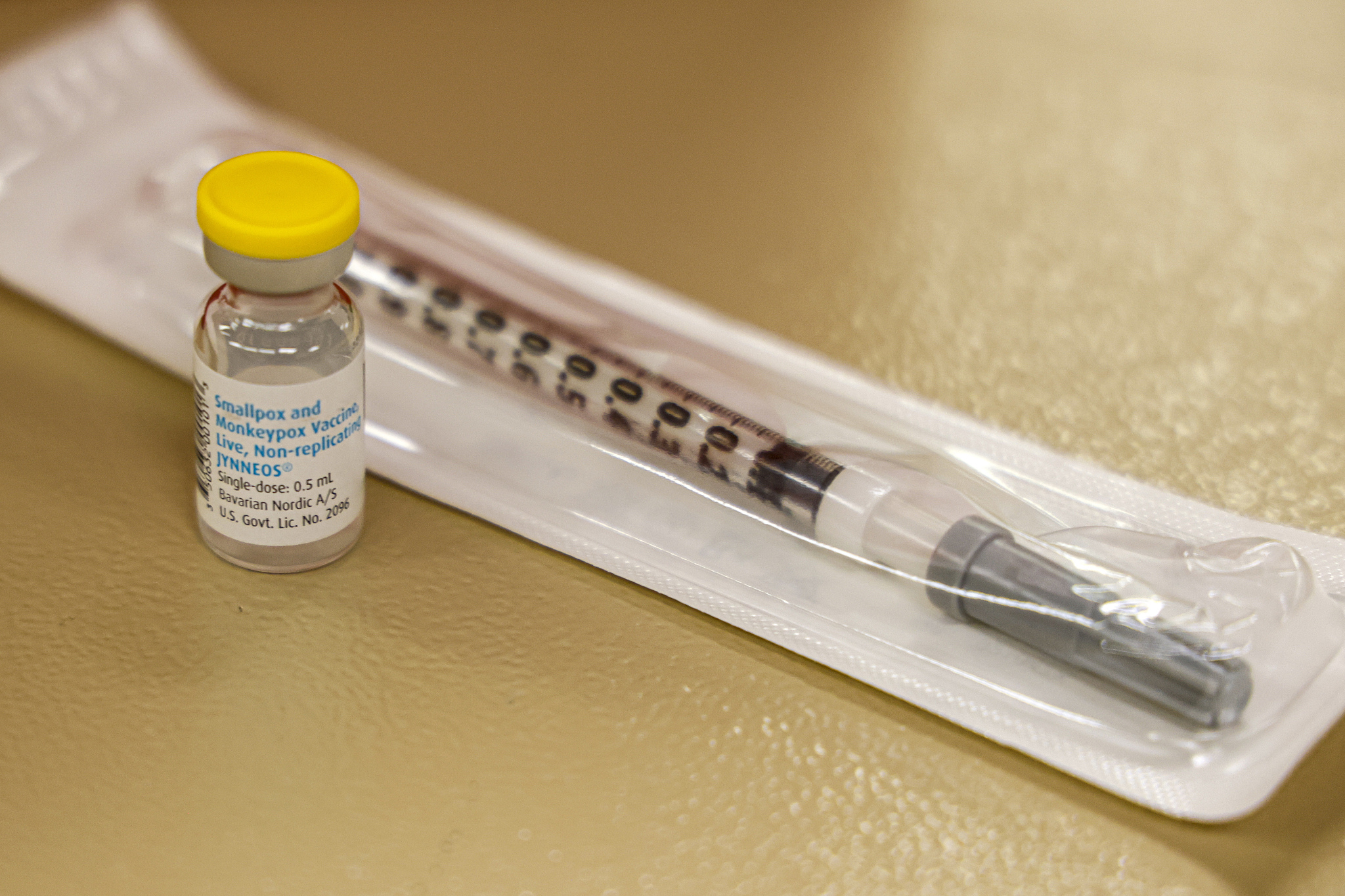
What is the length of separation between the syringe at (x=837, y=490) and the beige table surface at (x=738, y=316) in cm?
5

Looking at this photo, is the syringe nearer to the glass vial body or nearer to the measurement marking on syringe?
the measurement marking on syringe

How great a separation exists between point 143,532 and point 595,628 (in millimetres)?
201

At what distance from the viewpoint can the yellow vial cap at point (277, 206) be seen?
455 mm

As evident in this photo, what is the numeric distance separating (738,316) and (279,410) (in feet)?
Result: 1.01

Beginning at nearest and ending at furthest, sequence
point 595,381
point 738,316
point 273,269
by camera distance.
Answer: point 273,269
point 595,381
point 738,316

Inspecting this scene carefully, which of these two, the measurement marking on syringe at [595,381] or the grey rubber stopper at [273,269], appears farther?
the measurement marking on syringe at [595,381]

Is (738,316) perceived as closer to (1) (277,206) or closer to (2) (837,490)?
(2) (837,490)

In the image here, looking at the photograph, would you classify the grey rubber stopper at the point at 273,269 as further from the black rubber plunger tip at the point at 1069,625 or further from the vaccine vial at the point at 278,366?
the black rubber plunger tip at the point at 1069,625

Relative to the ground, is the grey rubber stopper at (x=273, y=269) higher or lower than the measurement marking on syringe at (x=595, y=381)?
higher

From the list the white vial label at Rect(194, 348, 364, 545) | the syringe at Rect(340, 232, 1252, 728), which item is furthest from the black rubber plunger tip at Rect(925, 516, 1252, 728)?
the white vial label at Rect(194, 348, 364, 545)

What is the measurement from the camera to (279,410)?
49 cm

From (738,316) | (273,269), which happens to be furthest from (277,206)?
(738,316)

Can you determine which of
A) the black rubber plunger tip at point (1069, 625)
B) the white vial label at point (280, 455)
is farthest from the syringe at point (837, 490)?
the white vial label at point (280, 455)

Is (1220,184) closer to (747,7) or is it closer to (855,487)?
(747,7)
